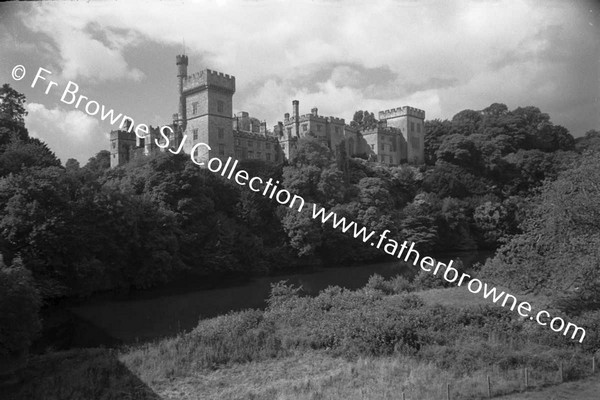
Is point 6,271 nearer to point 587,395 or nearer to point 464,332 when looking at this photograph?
point 464,332

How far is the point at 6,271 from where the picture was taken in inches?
442

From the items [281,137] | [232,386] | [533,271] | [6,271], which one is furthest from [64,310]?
[281,137]

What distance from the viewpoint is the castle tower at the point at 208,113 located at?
34938 mm

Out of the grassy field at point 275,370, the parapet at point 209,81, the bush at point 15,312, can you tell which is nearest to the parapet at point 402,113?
the parapet at point 209,81

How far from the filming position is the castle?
3534cm

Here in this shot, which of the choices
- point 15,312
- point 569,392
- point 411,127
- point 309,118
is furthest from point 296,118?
point 569,392

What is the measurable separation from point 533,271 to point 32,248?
16.8m

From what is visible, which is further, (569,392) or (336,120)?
(336,120)

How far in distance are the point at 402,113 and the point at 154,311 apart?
126ft

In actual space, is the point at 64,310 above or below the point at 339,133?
below

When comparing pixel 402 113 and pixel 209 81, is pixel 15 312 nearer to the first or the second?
pixel 209 81

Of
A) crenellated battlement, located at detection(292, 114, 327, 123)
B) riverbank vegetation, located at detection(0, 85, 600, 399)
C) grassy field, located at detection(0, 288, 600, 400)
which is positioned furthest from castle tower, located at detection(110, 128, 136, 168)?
grassy field, located at detection(0, 288, 600, 400)

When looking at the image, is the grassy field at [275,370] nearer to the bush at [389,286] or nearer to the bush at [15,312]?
the bush at [15,312]

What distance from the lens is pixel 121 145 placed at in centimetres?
3884
